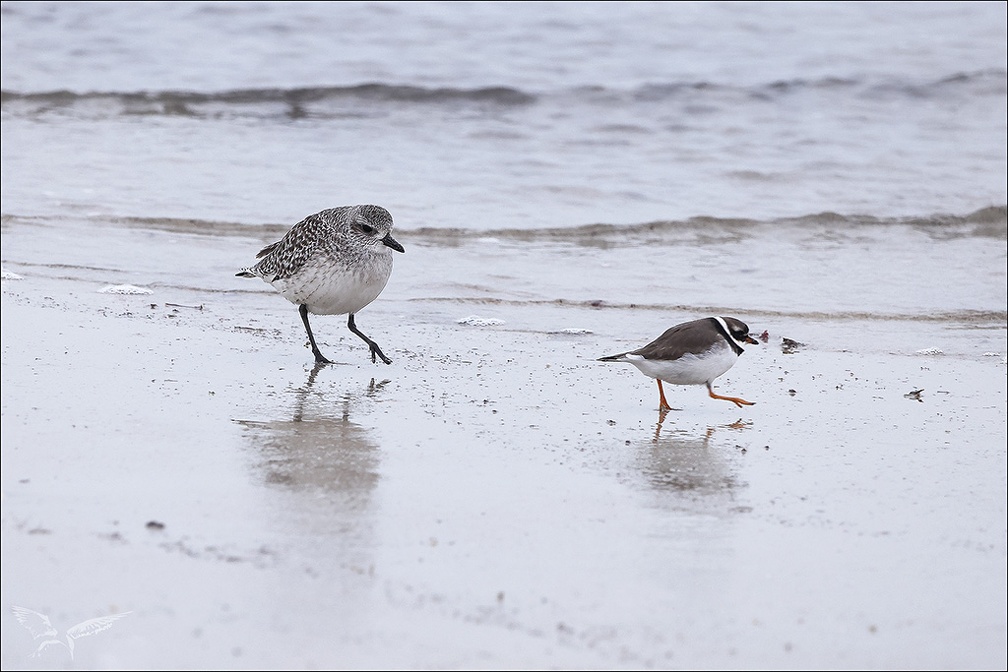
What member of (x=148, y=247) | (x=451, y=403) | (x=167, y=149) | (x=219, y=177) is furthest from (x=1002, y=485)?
(x=167, y=149)

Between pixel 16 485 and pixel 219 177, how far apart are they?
A: 953 centimetres

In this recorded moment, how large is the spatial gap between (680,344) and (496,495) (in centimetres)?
185

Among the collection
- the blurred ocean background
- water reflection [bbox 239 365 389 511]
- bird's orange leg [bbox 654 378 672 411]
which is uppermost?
water reflection [bbox 239 365 389 511]

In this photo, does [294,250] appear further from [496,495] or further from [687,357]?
[496,495]

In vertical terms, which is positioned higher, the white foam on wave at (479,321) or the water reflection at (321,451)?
the water reflection at (321,451)

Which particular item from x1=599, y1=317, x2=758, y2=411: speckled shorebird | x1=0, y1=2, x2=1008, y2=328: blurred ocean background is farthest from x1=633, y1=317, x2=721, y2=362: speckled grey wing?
x1=0, y1=2, x2=1008, y2=328: blurred ocean background

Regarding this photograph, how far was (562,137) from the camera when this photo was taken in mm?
Answer: 16672

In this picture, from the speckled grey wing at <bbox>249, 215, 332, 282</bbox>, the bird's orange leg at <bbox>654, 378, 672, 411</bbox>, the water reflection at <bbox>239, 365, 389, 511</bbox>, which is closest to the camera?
the water reflection at <bbox>239, 365, 389, 511</bbox>

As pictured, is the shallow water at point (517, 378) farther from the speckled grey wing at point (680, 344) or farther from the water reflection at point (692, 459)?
the speckled grey wing at point (680, 344)

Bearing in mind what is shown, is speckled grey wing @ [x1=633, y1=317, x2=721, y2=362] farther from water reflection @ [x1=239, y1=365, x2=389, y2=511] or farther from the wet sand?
water reflection @ [x1=239, y1=365, x2=389, y2=511]

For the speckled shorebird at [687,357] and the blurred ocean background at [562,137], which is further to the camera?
the blurred ocean background at [562,137]

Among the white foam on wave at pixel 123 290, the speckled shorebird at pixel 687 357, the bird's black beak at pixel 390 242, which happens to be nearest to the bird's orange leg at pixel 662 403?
the speckled shorebird at pixel 687 357

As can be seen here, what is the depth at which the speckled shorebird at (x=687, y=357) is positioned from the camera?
244 inches

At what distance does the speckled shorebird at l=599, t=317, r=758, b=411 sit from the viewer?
20.3ft
